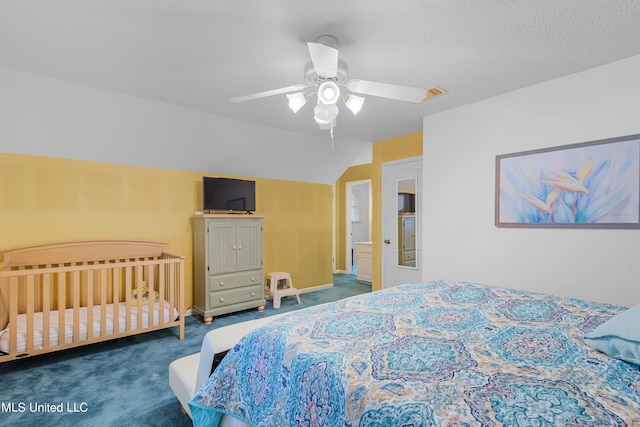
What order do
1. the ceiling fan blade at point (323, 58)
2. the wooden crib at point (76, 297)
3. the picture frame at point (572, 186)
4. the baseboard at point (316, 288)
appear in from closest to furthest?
the ceiling fan blade at point (323, 58), the picture frame at point (572, 186), the wooden crib at point (76, 297), the baseboard at point (316, 288)

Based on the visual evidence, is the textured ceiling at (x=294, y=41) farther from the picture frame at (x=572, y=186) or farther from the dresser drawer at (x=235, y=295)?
the dresser drawer at (x=235, y=295)

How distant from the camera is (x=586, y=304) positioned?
5.80 ft

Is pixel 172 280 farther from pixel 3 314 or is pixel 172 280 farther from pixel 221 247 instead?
pixel 3 314

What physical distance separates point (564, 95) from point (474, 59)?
97 cm

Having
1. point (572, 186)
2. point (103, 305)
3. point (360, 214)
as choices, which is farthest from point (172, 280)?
point (360, 214)

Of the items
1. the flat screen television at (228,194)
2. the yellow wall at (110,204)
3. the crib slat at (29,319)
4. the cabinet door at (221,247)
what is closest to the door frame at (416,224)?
the yellow wall at (110,204)

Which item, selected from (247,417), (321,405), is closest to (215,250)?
(247,417)

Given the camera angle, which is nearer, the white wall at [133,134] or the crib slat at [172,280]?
the white wall at [133,134]

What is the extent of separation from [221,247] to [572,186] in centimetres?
351

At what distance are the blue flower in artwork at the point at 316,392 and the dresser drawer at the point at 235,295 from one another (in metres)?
2.81

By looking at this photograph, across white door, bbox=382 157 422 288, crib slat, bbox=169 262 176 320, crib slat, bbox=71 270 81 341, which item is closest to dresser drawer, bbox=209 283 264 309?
crib slat, bbox=169 262 176 320

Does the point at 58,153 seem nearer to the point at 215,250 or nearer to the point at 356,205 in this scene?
the point at 215,250

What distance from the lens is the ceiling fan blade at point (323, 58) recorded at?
160 cm

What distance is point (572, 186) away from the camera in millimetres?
2557
